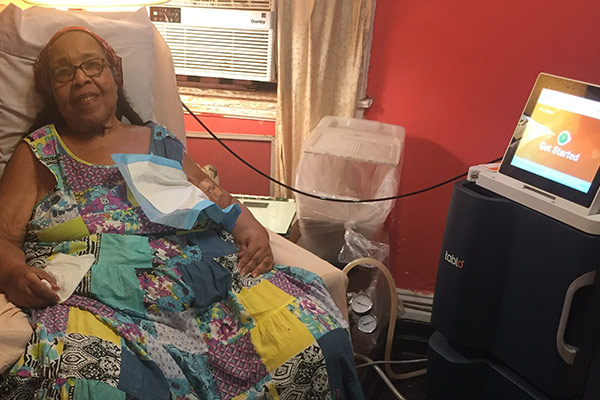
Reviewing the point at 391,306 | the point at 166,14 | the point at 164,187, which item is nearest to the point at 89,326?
the point at 164,187

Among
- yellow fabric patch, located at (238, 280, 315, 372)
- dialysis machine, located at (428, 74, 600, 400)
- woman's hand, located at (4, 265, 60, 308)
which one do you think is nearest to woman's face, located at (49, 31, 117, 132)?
woman's hand, located at (4, 265, 60, 308)

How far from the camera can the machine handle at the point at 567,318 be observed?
1.29 m

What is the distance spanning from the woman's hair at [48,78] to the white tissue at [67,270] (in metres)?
0.43

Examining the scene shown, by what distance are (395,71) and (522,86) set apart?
42 cm

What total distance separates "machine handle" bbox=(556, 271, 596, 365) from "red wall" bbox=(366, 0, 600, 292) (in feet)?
2.57

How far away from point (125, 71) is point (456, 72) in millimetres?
1069

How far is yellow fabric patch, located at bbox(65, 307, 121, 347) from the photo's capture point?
1177mm

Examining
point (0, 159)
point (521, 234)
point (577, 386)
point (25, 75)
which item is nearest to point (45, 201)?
point (0, 159)

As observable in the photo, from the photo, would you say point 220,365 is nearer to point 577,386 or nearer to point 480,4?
point 577,386

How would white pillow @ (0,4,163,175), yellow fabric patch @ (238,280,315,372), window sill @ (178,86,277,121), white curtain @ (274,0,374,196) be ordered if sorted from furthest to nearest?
1. window sill @ (178,86,277,121)
2. white curtain @ (274,0,374,196)
3. white pillow @ (0,4,163,175)
4. yellow fabric patch @ (238,280,315,372)

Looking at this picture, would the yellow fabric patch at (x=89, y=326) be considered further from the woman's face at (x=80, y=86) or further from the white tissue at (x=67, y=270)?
the woman's face at (x=80, y=86)

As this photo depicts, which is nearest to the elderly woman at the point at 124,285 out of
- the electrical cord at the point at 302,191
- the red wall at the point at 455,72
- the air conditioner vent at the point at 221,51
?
the electrical cord at the point at 302,191

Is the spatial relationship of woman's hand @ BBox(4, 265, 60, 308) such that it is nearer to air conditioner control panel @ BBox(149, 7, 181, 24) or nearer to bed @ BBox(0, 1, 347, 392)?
bed @ BBox(0, 1, 347, 392)

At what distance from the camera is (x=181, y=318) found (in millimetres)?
1327
